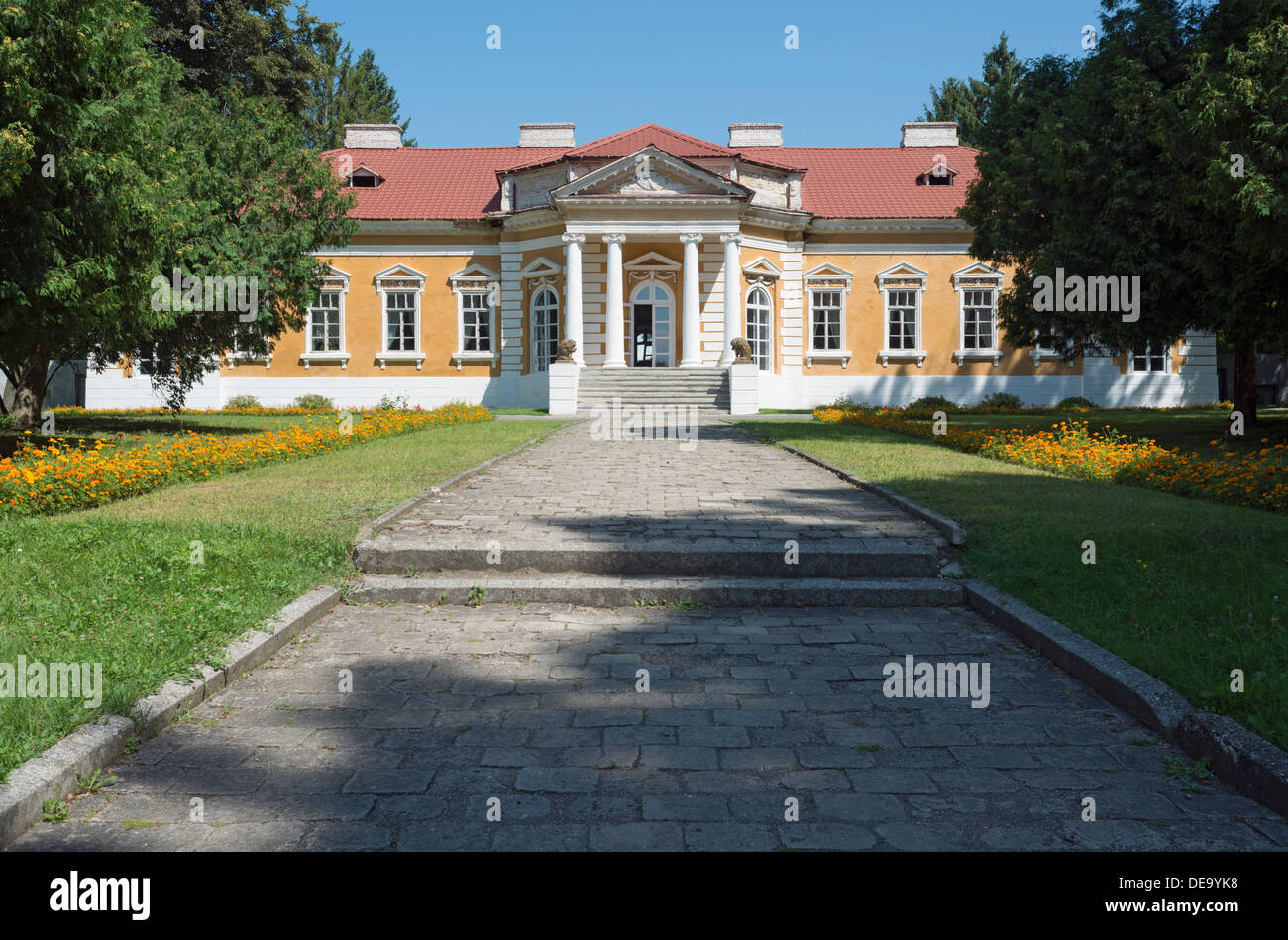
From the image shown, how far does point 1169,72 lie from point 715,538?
14337 mm

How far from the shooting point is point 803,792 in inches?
148

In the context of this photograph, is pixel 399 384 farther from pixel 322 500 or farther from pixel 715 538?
pixel 715 538

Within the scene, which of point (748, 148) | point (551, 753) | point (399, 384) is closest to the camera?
point (551, 753)

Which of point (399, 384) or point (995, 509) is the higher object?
point (399, 384)

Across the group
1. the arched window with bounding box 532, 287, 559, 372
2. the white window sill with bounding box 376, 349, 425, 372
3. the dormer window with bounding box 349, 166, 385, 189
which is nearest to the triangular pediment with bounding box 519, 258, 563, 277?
the arched window with bounding box 532, 287, 559, 372

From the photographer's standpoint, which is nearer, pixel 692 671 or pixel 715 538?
pixel 692 671

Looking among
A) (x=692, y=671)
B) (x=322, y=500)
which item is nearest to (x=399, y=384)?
(x=322, y=500)

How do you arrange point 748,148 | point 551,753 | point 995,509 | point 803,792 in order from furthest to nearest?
1. point 748,148
2. point 995,509
3. point 551,753
4. point 803,792

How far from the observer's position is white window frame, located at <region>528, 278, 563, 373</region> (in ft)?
110

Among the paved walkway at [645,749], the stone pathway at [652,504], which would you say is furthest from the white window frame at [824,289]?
the paved walkway at [645,749]

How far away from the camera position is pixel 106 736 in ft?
13.2

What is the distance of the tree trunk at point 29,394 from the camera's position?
19.2 meters

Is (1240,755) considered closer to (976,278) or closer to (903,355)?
(903,355)

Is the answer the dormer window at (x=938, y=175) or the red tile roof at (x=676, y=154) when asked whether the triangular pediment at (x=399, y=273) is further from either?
the dormer window at (x=938, y=175)
